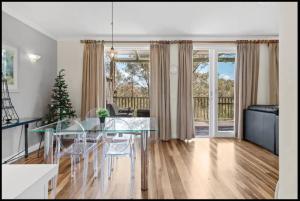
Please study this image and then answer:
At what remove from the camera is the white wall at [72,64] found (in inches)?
192

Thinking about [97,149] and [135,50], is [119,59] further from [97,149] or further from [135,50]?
[97,149]

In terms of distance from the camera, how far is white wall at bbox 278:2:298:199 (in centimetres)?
54

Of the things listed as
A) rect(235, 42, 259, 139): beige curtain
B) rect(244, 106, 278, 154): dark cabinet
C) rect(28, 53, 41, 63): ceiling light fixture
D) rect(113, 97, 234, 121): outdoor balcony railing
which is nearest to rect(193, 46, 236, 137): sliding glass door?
rect(113, 97, 234, 121): outdoor balcony railing

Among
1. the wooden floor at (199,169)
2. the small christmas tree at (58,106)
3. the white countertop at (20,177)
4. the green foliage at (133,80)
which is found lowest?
the wooden floor at (199,169)

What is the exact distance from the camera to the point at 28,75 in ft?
12.3

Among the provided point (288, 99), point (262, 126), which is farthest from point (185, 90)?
point (288, 99)

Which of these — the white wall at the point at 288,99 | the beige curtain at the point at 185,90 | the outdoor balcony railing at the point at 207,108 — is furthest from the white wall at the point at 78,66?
the white wall at the point at 288,99

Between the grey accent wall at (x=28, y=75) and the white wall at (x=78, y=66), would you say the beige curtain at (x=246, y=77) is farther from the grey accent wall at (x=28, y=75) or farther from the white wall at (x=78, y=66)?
the grey accent wall at (x=28, y=75)

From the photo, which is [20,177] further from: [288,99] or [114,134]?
[114,134]

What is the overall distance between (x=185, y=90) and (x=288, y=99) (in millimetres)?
4325

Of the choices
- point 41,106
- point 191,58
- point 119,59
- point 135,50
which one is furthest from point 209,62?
point 41,106

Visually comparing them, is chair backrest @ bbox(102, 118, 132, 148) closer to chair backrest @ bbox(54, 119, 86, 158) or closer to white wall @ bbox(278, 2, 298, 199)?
chair backrest @ bbox(54, 119, 86, 158)

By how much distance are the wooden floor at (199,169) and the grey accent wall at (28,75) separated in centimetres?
41

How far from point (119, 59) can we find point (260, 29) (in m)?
3.19
